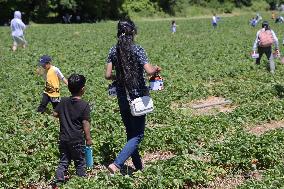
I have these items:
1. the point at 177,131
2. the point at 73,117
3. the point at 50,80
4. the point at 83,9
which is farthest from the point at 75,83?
the point at 83,9

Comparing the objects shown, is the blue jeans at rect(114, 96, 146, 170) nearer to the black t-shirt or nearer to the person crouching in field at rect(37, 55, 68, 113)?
the black t-shirt

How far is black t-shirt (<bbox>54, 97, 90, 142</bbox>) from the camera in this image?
624 centimetres

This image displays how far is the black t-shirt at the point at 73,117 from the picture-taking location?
624cm

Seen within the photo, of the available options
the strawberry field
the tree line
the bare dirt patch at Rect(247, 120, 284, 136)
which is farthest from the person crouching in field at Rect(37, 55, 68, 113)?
the tree line

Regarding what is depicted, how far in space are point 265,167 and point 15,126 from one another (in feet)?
15.4

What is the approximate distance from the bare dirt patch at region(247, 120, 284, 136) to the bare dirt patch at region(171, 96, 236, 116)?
1489 millimetres

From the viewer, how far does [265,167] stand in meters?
7.10

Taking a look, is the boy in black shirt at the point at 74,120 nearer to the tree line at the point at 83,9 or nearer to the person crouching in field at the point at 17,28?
the person crouching in field at the point at 17,28

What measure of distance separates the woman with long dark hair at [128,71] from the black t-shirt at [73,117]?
540 millimetres

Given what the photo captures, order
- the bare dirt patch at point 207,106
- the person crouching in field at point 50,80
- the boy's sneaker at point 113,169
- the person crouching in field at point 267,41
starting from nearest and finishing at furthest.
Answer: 1. the boy's sneaker at point 113,169
2. the person crouching in field at point 50,80
3. the bare dirt patch at point 207,106
4. the person crouching in field at point 267,41

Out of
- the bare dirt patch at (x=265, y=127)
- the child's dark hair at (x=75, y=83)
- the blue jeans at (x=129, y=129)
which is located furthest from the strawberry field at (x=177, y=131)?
the child's dark hair at (x=75, y=83)

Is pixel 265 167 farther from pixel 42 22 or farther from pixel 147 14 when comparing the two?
pixel 147 14

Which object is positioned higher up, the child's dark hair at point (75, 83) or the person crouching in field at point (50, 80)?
the child's dark hair at point (75, 83)

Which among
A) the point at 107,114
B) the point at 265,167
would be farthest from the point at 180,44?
the point at 265,167
